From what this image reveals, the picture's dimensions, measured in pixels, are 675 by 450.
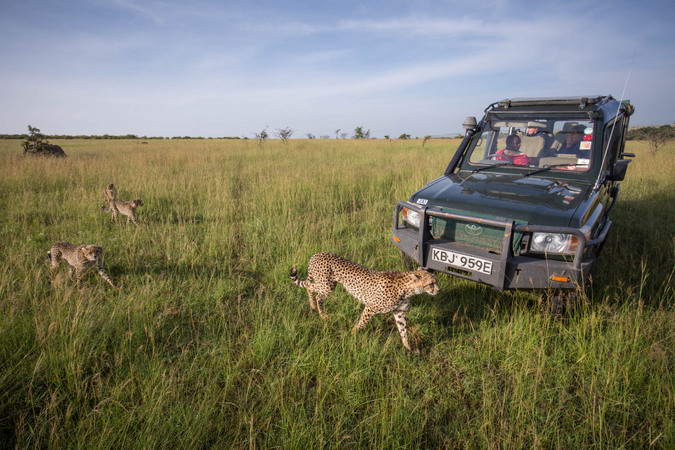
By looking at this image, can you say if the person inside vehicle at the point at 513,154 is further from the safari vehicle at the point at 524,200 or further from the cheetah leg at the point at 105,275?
the cheetah leg at the point at 105,275

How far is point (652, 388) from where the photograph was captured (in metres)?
2.37

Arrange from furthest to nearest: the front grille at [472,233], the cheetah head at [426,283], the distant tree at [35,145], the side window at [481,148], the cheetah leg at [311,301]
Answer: the distant tree at [35,145], the side window at [481,148], the cheetah leg at [311,301], the front grille at [472,233], the cheetah head at [426,283]

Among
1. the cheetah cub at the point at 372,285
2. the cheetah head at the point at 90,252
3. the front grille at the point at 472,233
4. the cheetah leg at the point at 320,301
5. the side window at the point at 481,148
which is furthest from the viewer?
the side window at the point at 481,148

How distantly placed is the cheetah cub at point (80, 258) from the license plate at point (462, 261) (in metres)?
3.47

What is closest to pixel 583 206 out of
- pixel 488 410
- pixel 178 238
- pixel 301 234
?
pixel 488 410

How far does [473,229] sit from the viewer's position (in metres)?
3.12

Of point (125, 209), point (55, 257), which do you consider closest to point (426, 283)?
point (55, 257)

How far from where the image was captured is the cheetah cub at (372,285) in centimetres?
279

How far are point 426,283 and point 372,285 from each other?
1.66 ft

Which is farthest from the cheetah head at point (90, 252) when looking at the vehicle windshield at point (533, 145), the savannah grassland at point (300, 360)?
the vehicle windshield at point (533, 145)

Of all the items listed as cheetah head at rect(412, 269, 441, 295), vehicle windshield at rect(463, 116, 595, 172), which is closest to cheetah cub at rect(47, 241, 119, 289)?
cheetah head at rect(412, 269, 441, 295)

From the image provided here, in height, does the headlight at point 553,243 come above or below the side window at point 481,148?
below

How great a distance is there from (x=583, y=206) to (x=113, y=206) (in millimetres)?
6985

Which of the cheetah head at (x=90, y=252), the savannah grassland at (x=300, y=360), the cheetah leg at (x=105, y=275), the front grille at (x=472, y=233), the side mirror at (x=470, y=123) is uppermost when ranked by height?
the side mirror at (x=470, y=123)
